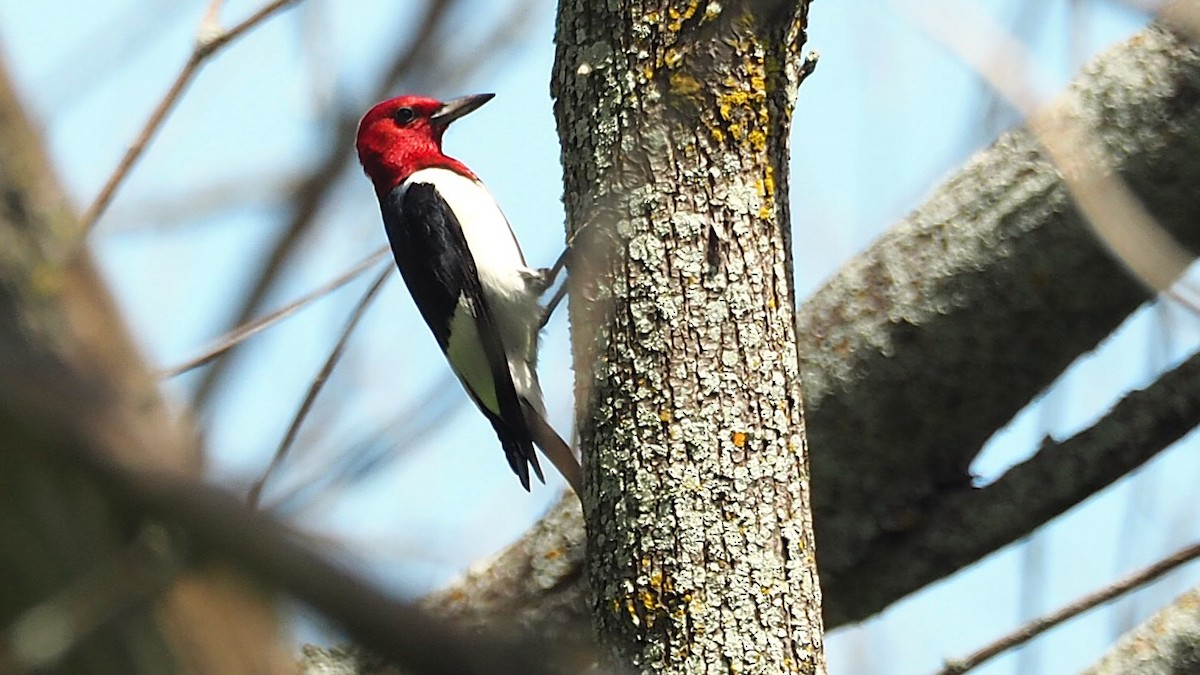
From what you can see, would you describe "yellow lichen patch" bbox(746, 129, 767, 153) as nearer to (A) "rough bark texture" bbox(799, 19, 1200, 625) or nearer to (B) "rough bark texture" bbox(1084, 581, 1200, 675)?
(A) "rough bark texture" bbox(799, 19, 1200, 625)

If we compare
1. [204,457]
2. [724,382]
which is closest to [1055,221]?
[724,382]

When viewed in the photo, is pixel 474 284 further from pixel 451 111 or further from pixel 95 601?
pixel 95 601

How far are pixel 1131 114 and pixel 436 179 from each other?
6.89 feet

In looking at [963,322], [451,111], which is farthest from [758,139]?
[451,111]

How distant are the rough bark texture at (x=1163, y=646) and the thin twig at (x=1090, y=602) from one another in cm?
27

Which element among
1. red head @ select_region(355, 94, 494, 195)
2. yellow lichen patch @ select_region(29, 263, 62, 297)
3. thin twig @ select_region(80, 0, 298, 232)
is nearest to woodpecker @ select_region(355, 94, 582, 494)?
red head @ select_region(355, 94, 494, 195)

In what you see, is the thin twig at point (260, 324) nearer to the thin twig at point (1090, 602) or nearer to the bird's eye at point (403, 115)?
the thin twig at point (1090, 602)

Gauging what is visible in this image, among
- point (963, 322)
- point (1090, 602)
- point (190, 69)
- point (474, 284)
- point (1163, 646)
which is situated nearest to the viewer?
point (190, 69)

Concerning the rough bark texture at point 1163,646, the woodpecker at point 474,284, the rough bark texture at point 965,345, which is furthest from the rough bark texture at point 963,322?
the woodpecker at point 474,284

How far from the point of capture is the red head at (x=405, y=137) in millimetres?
4441

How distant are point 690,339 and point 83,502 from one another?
5.14ft

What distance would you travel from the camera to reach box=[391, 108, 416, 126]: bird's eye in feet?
14.6

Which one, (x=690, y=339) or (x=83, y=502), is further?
(x=690, y=339)

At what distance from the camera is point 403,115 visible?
4.46 metres
